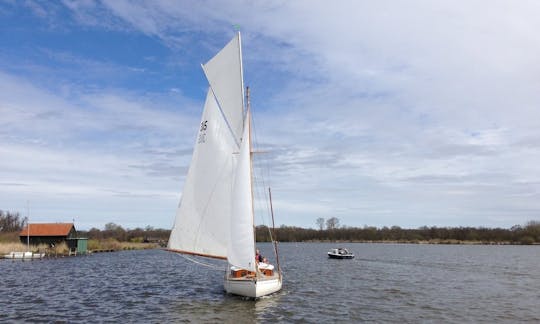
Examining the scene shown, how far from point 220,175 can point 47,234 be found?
7359cm

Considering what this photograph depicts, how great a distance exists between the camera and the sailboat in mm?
29500

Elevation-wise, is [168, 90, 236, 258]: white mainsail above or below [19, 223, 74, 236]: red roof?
above

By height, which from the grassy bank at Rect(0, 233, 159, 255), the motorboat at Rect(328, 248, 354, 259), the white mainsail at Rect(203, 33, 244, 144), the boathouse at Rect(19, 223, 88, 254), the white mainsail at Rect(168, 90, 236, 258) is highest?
the white mainsail at Rect(203, 33, 244, 144)

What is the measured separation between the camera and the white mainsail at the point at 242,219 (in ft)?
93.7

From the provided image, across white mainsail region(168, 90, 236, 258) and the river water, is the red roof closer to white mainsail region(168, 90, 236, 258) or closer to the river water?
the river water

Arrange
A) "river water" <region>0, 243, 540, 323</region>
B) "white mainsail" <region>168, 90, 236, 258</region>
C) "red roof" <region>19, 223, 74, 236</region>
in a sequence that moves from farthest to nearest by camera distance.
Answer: "red roof" <region>19, 223, 74, 236</region> < "white mainsail" <region>168, 90, 236, 258</region> < "river water" <region>0, 243, 540, 323</region>

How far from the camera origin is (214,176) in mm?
30656

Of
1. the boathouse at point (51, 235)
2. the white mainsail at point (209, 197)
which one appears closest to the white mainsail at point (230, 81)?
the white mainsail at point (209, 197)

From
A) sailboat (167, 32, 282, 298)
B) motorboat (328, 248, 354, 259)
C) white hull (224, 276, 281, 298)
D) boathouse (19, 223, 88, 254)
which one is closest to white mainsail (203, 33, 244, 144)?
sailboat (167, 32, 282, 298)

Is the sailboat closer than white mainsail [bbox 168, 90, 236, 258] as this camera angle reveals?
Yes

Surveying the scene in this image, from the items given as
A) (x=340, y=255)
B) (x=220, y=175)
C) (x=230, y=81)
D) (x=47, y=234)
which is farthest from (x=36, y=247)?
(x=230, y=81)

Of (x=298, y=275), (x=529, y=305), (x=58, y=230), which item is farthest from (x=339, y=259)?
(x=58, y=230)

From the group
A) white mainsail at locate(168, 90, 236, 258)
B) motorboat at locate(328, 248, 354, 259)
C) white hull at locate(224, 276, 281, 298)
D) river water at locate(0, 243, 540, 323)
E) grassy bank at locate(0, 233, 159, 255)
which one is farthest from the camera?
motorboat at locate(328, 248, 354, 259)

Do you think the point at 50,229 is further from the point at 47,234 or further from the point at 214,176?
the point at 214,176
